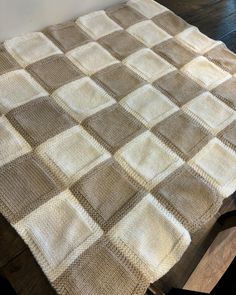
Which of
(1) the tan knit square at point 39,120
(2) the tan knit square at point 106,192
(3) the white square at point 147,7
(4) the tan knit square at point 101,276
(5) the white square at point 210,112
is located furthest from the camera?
(3) the white square at point 147,7

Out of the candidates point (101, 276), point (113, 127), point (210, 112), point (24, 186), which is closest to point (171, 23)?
point (210, 112)

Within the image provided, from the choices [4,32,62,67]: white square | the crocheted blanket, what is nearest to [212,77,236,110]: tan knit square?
the crocheted blanket

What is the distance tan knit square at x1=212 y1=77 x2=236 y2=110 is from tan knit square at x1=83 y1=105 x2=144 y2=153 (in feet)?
0.98

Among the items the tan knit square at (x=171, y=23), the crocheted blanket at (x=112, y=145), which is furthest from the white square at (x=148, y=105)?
the tan knit square at (x=171, y=23)

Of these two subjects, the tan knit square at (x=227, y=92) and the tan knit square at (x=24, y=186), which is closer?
the tan knit square at (x=24, y=186)

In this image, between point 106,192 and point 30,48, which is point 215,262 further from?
point 30,48

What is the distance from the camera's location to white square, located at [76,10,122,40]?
3.64 ft

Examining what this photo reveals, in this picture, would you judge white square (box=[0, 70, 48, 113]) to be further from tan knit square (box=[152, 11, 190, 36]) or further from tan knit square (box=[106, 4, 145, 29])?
tan knit square (box=[152, 11, 190, 36])

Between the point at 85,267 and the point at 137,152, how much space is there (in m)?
0.32

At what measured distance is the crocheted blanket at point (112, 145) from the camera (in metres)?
0.62

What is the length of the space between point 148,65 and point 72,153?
0.45 meters

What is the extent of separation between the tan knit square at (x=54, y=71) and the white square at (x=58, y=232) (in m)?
0.38

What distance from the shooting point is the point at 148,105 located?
35.5 inches

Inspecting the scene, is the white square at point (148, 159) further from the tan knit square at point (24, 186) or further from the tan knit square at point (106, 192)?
the tan knit square at point (24, 186)
